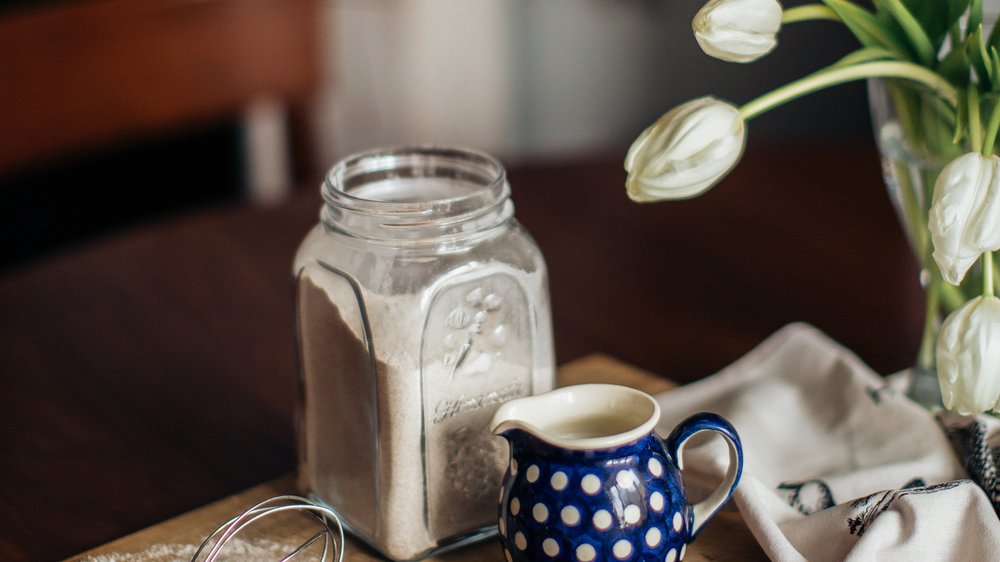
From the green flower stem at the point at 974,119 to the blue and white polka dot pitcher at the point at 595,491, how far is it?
0.19m

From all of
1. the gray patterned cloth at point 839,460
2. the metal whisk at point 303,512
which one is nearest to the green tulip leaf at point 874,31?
the gray patterned cloth at point 839,460

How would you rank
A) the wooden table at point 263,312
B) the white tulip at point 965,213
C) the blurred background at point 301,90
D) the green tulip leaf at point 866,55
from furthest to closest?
the blurred background at point 301,90 < the wooden table at point 263,312 < the green tulip leaf at point 866,55 < the white tulip at point 965,213

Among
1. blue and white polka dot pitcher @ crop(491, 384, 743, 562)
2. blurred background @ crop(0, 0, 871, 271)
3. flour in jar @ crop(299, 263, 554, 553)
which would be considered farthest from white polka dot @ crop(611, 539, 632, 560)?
blurred background @ crop(0, 0, 871, 271)

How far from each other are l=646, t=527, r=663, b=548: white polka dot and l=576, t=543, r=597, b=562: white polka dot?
3 centimetres

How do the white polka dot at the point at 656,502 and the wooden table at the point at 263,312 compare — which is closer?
the white polka dot at the point at 656,502

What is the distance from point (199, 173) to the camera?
2.26 metres

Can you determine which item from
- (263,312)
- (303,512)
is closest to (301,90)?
(263,312)

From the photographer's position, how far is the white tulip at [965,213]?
480 mm

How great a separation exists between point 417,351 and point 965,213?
0.87 ft

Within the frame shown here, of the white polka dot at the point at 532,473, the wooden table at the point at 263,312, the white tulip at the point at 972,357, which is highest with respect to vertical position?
the white tulip at the point at 972,357

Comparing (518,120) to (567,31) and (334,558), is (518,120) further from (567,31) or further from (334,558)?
(334,558)

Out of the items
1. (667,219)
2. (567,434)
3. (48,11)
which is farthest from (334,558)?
(48,11)

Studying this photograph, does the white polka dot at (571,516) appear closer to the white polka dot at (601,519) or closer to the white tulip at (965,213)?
the white polka dot at (601,519)

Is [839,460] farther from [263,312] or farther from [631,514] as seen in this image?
[263,312]
